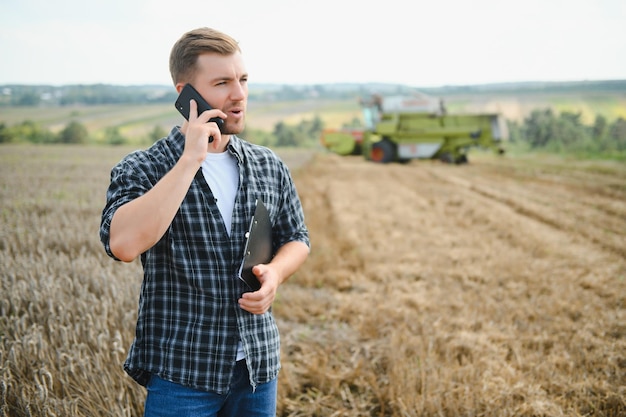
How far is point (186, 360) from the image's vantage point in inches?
57.6

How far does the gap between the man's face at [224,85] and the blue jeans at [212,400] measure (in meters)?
0.81

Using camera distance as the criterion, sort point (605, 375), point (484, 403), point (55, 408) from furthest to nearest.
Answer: point (605, 375) → point (484, 403) → point (55, 408)

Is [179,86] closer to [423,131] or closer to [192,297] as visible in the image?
[192,297]

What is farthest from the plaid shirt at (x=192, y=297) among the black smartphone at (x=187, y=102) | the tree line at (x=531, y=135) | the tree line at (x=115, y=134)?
the tree line at (x=115, y=134)

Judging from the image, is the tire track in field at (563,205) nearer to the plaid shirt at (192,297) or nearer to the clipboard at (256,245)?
the clipboard at (256,245)

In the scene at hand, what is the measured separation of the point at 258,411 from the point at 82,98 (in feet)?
152

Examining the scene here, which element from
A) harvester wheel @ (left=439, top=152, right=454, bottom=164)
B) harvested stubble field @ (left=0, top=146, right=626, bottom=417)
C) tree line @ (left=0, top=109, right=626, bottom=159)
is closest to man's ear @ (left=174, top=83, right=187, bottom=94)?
harvested stubble field @ (left=0, top=146, right=626, bottom=417)

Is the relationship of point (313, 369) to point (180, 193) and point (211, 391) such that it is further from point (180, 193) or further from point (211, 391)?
point (180, 193)

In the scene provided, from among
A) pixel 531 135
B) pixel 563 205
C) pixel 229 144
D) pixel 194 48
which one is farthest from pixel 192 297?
pixel 531 135

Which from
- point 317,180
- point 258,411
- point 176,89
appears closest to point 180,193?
point 176,89

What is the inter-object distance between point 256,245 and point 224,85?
531mm

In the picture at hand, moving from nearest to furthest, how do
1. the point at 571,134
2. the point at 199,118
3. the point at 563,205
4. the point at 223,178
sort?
1. the point at 199,118
2. the point at 223,178
3. the point at 563,205
4. the point at 571,134

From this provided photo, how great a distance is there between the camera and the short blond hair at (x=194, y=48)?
147 cm

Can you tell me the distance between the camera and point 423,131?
2158 cm
